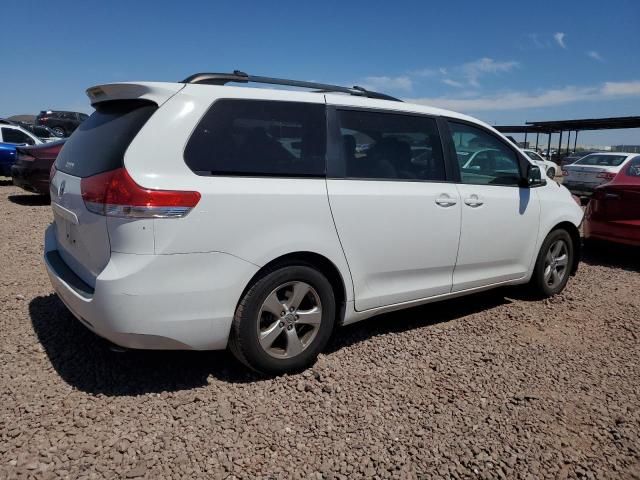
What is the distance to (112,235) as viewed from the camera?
2.69 m

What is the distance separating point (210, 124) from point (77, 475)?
1.89m

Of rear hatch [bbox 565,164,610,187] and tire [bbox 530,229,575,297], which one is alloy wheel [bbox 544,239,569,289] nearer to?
tire [bbox 530,229,575,297]

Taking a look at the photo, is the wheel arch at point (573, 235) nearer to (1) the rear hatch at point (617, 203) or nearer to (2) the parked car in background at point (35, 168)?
(1) the rear hatch at point (617, 203)

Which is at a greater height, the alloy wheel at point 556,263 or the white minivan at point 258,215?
the white minivan at point 258,215

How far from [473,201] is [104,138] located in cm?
272

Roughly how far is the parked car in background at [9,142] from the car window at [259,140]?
40.9 ft

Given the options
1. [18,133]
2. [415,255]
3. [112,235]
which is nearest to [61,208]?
[112,235]

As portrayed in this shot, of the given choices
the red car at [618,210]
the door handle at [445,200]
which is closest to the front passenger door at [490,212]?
the door handle at [445,200]

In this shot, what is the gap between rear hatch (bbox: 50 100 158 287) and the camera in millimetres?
2805

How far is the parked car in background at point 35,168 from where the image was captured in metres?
9.92

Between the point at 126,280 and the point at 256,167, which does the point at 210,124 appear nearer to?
the point at 256,167

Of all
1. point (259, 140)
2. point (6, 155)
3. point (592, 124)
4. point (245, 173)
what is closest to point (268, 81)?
point (259, 140)

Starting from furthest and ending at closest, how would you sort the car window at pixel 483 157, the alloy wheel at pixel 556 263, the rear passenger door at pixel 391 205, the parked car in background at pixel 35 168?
the parked car in background at pixel 35 168 → the alloy wheel at pixel 556 263 → the car window at pixel 483 157 → the rear passenger door at pixel 391 205

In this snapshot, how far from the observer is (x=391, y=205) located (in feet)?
11.6
